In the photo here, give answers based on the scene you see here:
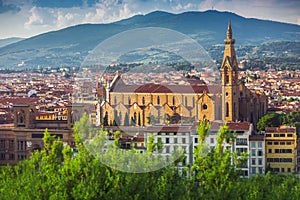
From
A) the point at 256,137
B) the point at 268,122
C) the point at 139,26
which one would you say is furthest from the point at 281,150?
the point at 139,26

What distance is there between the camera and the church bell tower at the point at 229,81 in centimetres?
1766

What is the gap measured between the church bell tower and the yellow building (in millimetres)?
4184

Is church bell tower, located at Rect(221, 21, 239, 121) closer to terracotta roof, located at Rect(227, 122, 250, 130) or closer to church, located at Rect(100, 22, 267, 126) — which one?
church, located at Rect(100, 22, 267, 126)

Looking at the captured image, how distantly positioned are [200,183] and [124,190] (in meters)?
1.52

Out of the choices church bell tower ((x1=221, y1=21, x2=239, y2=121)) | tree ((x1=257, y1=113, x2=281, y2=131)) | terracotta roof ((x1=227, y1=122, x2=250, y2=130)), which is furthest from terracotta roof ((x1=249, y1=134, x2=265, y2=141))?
church bell tower ((x1=221, y1=21, x2=239, y2=121))

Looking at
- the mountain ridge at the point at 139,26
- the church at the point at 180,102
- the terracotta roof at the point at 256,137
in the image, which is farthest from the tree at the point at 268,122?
the mountain ridge at the point at 139,26

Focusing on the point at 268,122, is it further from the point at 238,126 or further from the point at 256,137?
the point at 256,137

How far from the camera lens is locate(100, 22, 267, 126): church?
1266cm

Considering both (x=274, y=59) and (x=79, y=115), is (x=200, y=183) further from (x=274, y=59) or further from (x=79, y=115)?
(x=274, y=59)

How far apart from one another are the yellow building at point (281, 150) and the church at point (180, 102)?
1481mm

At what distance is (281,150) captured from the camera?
13281 millimetres

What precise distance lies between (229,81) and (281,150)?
4.88 m

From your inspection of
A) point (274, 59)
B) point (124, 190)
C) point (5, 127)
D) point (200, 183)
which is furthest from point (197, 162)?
point (274, 59)

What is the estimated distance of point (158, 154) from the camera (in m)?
10.7
